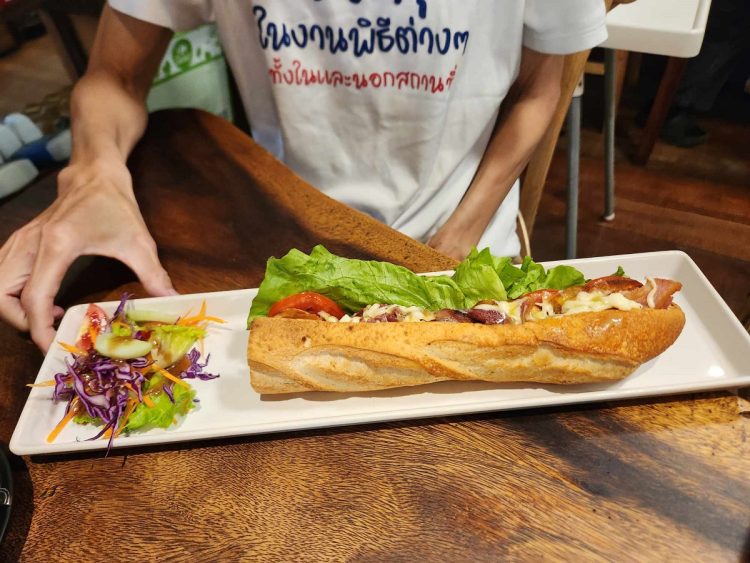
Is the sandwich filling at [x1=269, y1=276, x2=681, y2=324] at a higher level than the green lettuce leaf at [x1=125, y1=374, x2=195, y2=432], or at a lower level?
higher

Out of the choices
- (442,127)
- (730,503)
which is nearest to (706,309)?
(730,503)

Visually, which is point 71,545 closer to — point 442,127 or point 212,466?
point 212,466

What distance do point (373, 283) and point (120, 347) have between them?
641 mm

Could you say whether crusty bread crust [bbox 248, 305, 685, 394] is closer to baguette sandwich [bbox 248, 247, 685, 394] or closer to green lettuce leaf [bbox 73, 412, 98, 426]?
baguette sandwich [bbox 248, 247, 685, 394]

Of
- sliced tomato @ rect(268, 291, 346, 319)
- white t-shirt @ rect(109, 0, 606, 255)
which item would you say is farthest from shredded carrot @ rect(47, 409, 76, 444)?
white t-shirt @ rect(109, 0, 606, 255)

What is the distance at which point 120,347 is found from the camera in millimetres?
1332

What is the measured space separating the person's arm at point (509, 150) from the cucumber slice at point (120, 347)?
94cm

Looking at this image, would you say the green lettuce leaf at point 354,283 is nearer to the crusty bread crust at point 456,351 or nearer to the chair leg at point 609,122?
the crusty bread crust at point 456,351

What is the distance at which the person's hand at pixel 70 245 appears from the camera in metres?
1.42

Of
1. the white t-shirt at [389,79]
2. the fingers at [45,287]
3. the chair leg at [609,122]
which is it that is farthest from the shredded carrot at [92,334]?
the chair leg at [609,122]

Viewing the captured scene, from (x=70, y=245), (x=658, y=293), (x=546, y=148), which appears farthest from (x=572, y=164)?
(x=70, y=245)

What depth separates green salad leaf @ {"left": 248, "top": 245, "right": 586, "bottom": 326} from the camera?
1.40 meters

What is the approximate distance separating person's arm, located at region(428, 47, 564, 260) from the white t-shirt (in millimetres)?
74

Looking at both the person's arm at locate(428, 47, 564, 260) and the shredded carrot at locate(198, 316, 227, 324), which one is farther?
the person's arm at locate(428, 47, 564, 260)
